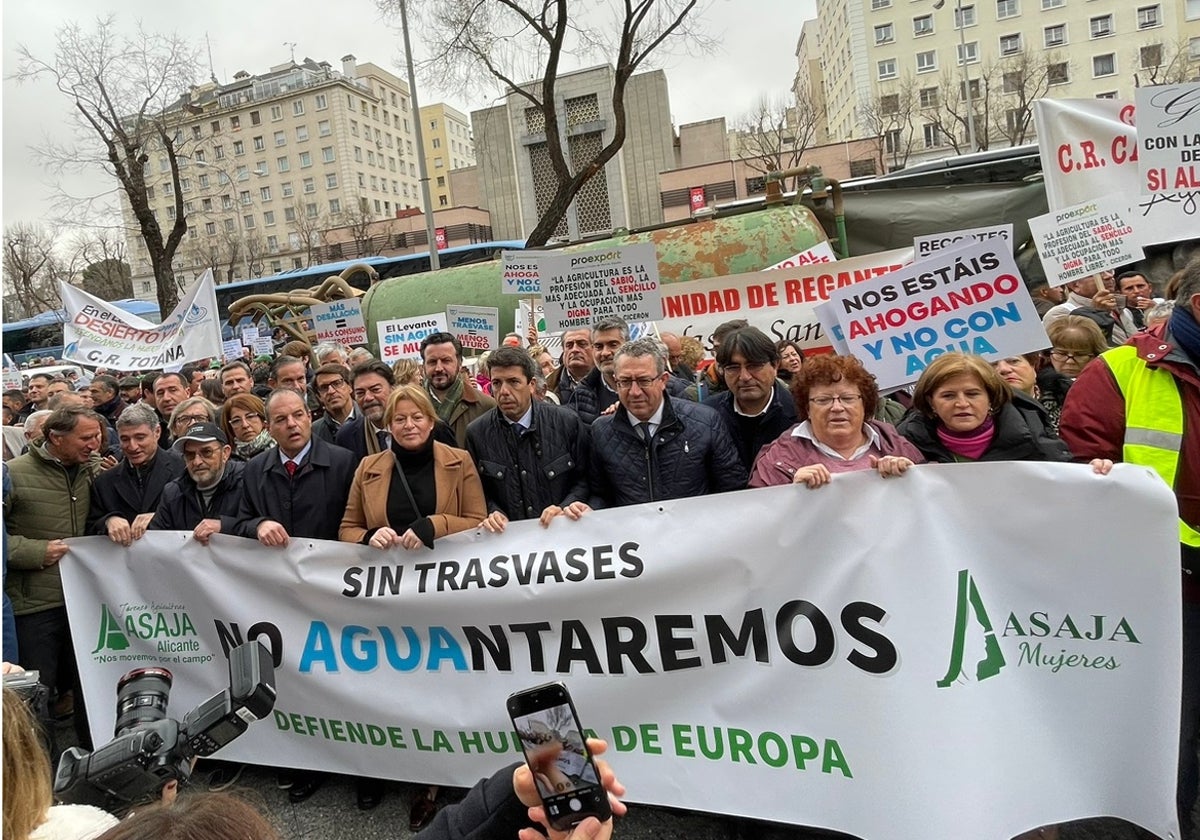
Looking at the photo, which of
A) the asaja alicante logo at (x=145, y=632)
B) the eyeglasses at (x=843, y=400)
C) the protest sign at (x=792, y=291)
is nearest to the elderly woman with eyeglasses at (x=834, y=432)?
the eyeglasses at (x=843, y=400)

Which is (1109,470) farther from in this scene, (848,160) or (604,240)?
(848,160)

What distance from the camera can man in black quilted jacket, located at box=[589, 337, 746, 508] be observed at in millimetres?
3375

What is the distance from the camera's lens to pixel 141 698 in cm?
170

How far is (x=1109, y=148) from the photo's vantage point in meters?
6.74

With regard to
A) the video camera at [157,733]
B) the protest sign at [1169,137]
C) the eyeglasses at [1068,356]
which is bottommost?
the video camera at [157,733]

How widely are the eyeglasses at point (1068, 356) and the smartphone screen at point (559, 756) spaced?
160 inches

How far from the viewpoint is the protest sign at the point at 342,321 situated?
9.62m

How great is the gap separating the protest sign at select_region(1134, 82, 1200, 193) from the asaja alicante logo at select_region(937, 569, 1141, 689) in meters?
4.69

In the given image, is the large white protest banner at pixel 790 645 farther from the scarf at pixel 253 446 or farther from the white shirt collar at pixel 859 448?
the scarf at pixel 253 446

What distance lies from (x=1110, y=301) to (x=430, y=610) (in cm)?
584

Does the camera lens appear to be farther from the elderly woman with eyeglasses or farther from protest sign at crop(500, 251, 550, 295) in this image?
protest sign at crop(500, 251, 550, 295)

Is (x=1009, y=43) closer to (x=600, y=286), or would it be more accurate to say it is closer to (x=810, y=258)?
(x=810, y=258)

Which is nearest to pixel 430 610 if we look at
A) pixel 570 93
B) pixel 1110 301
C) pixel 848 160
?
pixel 1110 301

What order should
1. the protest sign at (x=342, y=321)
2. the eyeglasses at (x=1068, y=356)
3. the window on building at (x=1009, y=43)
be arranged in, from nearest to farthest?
the eyeglasses at (x=1068, y=356)
the protest sign at (x=342, y=321)
the window on building at (x=1009, y=43)
